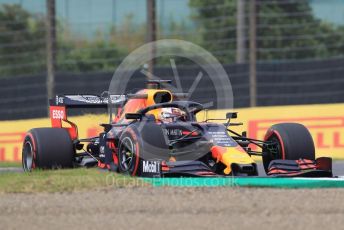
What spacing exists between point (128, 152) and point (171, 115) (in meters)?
1.07

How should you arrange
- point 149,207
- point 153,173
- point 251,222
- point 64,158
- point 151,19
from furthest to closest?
point 151,19 → point 64,158 → point 153,173 → point 149,207 → point 251,222

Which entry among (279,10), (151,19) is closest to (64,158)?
(151,19)

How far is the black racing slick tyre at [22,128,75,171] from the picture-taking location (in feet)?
42.0

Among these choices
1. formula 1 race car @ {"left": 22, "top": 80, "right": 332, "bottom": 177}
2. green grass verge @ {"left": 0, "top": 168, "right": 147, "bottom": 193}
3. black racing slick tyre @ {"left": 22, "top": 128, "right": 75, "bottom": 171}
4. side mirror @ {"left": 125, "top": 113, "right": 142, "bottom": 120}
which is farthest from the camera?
black racing slick tyre @ {"left": 22, "top": 128, "right": 75, "bottom": 171}

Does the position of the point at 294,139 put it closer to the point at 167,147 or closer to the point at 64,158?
the point at 167,147

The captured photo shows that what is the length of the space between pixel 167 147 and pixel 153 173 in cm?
51

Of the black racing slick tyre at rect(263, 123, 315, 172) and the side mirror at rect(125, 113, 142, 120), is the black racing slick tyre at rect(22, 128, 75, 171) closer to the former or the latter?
the side mirror at rect(125, 113, 142, 120)

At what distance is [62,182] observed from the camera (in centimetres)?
1031

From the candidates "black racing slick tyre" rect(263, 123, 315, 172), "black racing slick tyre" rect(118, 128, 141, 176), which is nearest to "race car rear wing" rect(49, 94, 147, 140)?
"black racing slick tyre" rect(118, 128, 141, 176)

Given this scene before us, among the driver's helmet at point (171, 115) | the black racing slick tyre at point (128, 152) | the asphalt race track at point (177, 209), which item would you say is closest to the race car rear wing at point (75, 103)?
the driver's helmet at point (171, 115)

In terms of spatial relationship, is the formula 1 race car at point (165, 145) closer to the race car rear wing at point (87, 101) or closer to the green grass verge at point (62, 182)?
the race car rear wing at point (87, 101)

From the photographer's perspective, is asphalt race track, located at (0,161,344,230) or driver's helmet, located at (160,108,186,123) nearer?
asphalt race track, located at (0,161,344,230)

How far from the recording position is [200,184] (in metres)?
10.3

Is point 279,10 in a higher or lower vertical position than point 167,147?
higher
